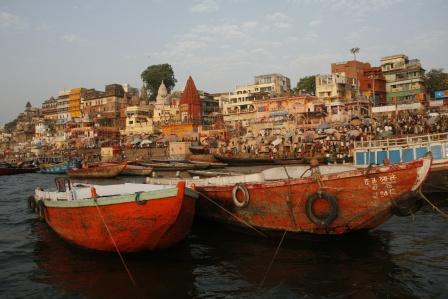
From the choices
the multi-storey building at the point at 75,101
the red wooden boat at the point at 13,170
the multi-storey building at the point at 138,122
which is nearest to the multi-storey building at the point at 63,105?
the multi-storey building at the point at 75,101

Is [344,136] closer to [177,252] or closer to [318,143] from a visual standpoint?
[318,143]

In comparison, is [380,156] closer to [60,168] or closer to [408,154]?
[408,154]

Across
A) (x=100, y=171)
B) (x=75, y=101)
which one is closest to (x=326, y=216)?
(x=100, y=171)

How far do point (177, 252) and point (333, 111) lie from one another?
45071 mm

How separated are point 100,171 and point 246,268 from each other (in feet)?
99.4

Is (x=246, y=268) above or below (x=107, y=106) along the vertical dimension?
below

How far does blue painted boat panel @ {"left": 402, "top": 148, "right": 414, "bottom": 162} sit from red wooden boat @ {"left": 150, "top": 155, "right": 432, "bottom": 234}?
35.0 ft

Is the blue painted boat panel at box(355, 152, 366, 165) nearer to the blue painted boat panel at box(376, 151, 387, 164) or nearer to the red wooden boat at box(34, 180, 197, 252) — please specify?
the blue painted boat panel at box(376, 151, 387, 164)

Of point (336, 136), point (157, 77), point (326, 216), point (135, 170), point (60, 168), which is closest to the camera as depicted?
point (326, 216)

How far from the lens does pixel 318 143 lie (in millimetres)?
42188

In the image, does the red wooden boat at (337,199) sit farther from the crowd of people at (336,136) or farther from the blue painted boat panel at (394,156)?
the crowd of people at (336,136)

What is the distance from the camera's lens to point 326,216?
1069cm

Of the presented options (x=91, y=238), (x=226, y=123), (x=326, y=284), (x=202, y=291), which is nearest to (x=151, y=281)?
(x=202, y=291)

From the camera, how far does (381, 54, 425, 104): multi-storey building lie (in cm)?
5516
